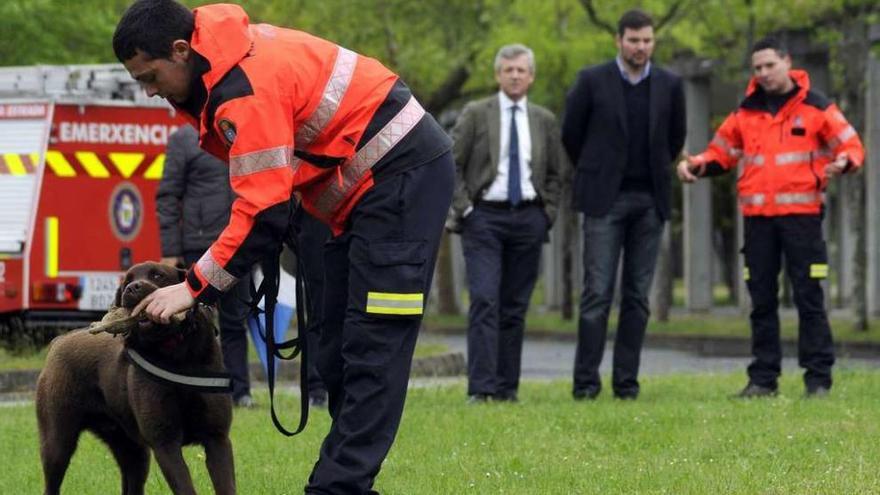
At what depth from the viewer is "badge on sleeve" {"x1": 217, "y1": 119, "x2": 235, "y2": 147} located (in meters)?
5.79

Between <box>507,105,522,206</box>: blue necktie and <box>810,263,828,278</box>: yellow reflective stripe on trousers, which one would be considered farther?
<box>507,105,522,206</box>: blue necktie

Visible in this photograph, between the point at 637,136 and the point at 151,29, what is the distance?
19.3ft

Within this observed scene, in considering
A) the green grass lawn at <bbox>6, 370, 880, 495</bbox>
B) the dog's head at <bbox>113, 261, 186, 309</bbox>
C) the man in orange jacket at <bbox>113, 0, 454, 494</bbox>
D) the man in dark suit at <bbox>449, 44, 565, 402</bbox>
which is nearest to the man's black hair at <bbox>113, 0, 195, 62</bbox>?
the man in orange jacket at <bbox>113, 0, 454, 494</bbox>

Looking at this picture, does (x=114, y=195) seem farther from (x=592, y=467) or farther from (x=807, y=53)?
(x=807, y=53)

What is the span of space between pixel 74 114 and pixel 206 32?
1027cm

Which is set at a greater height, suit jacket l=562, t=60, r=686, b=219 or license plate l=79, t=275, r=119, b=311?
suit jacket l=562, t=60, r=686, b=219

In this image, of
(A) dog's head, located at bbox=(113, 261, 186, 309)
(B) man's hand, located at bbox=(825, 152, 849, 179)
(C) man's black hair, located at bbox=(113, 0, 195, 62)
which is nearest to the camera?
(C) man's black hair, located at bbox=(113, 0, 195, 62)

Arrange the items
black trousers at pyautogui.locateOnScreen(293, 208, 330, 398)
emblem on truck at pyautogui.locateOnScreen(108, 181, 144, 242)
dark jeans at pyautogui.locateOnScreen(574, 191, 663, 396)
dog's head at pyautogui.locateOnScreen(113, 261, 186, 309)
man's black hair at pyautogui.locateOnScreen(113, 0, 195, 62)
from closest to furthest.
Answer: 1. man's black hair at pyautogui.locateOnScreen(113, 0, 195, 62)
2. dog's head at pyautogui.locateOnScreen(113, 261, 186, 309)
3. black trousers at pyautogui.locateOnScreen(293, 208, 330, 398)
4. dark jeans at pyautogui.locateOnScreen(574, 191, 663, 396)
5. emblem on truck at pyautogui.locateOnScreen(108, 181, 144, 242)

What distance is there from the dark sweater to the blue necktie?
0.64m

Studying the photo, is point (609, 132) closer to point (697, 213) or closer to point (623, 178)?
point (623, 178)

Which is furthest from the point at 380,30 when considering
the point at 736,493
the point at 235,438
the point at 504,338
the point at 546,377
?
the point at 736,493

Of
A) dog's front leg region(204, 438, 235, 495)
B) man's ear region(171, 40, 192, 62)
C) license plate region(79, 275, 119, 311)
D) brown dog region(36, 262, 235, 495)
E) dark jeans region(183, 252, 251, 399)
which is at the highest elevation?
man's ear region(171, 40, 192, 62)

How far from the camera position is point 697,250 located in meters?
30.3

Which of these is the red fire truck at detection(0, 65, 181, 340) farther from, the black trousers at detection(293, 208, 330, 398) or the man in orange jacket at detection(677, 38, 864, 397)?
the black trousers at detection(293, 208, 330, 398)
